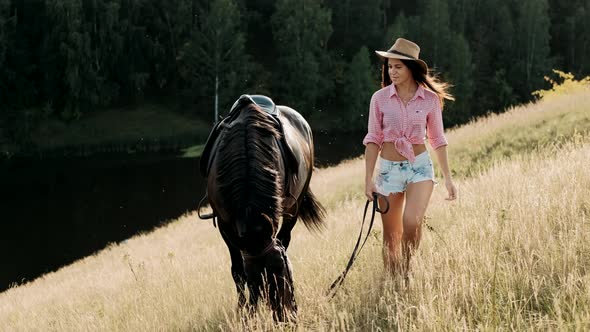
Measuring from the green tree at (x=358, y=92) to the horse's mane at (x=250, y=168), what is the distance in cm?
4171

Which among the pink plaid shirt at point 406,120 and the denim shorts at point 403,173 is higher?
the pink plaid shirt at point 406,120

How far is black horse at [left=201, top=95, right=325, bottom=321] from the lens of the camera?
3631 mm

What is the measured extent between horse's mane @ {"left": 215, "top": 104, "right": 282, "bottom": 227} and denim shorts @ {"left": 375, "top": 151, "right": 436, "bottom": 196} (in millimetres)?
913

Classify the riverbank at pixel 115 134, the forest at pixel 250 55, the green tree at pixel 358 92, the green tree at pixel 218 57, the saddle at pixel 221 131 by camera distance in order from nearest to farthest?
the saddle at pixel 221 131
the riverbank at pixel 115 134
the forest at pixel 250 55
the green tree at pixel 218 57
the green tree at pixel 358 92

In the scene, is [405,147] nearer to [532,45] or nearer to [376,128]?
[376,128]

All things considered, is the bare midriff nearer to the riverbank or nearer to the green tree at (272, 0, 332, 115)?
the riverbank

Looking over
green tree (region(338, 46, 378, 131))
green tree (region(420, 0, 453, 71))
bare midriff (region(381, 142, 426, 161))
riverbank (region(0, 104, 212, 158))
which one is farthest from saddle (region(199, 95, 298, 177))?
green tree (region(420, 0, 453, 71))

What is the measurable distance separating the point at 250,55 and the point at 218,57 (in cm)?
357

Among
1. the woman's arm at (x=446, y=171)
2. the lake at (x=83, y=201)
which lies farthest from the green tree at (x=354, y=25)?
the woman's arm at (x=446, y=171)

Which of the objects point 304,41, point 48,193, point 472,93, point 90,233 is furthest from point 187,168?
point 472,93

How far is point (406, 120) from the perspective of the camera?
14.0 feet

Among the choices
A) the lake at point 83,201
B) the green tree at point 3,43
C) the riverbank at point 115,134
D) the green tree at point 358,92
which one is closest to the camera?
the lake at point 83,201

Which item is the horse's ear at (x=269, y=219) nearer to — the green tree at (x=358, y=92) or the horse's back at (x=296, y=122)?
the horse's back at (x=296, y=122)

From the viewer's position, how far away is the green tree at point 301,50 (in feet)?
153
